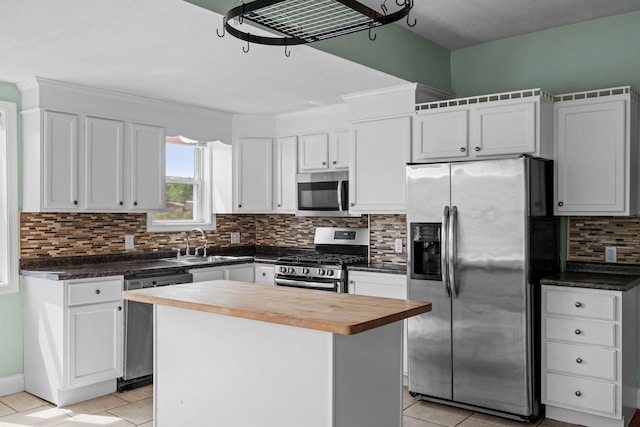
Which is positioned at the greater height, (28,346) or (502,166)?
(502,166)

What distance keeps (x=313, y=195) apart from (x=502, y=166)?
2062 mm

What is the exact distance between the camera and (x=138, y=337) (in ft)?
14.4

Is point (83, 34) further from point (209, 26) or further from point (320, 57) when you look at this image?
point (320, 57)

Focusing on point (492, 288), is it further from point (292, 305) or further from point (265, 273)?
point (265, 273)

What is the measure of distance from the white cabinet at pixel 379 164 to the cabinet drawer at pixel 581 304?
4.23ft

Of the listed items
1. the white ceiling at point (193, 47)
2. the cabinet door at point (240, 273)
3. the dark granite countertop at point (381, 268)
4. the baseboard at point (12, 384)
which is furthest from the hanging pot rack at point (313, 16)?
the baseboard at point (12, 384)

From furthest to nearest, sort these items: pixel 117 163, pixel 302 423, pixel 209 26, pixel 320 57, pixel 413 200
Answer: pixel 117 163
pixel 413 200
pixel 320 57
pixel 209 26
pixel 302 423

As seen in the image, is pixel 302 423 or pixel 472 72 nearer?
pixel 302 423

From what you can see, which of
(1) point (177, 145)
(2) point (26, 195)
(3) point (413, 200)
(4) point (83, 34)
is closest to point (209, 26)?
(4) point (83, 34)

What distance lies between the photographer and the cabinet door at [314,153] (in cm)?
523

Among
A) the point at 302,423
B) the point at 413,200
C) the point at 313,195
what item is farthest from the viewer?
the point at 313,195

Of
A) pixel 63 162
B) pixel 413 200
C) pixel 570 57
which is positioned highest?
pixel 570 57

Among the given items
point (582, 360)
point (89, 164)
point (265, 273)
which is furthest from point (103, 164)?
point (582, 360)

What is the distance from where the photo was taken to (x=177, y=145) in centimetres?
558
